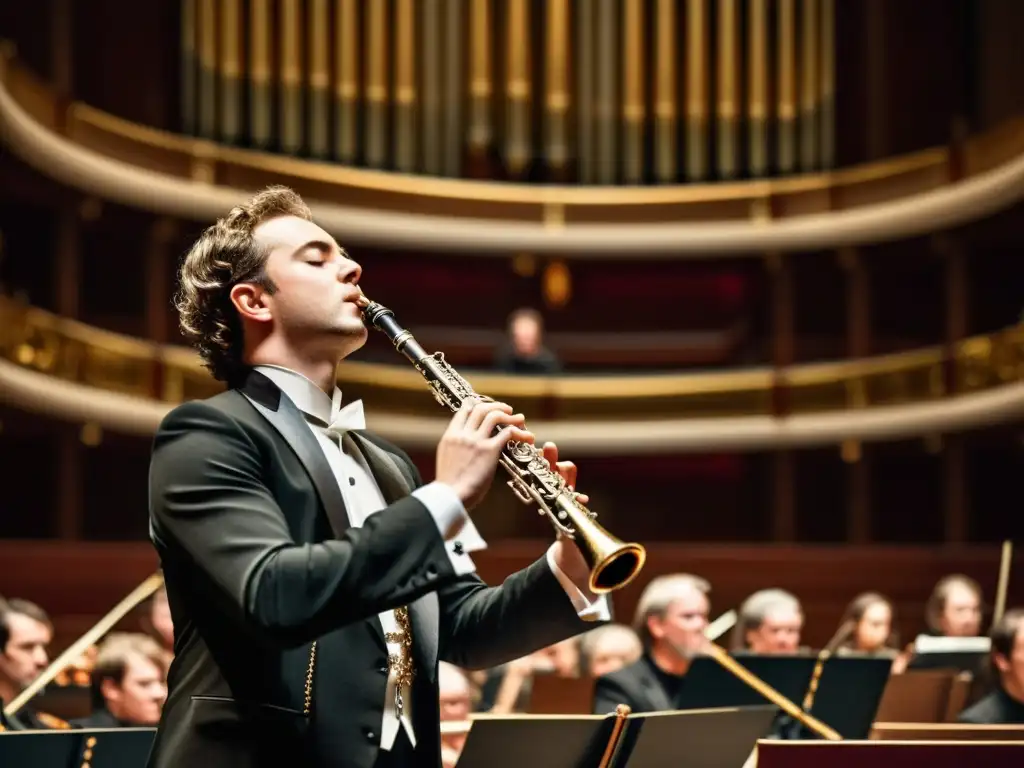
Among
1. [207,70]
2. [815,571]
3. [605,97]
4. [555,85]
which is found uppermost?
[207,70]

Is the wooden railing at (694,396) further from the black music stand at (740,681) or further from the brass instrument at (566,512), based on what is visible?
the brass instrument at (566,512)

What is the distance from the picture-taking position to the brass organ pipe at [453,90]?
1379 cm

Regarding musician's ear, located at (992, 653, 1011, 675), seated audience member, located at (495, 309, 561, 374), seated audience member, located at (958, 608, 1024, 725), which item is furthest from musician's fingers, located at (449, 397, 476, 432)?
seated audience member, located at (495, 309, 561, 374)

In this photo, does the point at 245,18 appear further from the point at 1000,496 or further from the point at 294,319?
the point at 294,319

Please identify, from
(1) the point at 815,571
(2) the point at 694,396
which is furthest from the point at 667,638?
(2) the point at 694,396

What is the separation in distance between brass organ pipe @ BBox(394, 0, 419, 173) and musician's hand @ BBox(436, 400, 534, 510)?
11.7 meters

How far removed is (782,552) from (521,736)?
6251 millimetres

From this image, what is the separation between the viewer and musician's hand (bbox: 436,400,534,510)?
2158 mm

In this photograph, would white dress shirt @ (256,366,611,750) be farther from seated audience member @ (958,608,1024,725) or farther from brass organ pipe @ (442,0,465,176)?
brass organ pipe @ (442,0,465,176)

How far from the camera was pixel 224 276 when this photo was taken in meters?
2.45

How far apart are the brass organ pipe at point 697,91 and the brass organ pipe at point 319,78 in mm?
3118

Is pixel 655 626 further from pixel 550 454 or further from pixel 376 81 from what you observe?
pixel 376 81

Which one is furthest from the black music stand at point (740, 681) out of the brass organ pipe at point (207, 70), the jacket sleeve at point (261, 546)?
the brass organ pipe at point (207, 70)

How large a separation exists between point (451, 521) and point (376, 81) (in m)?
11.9
